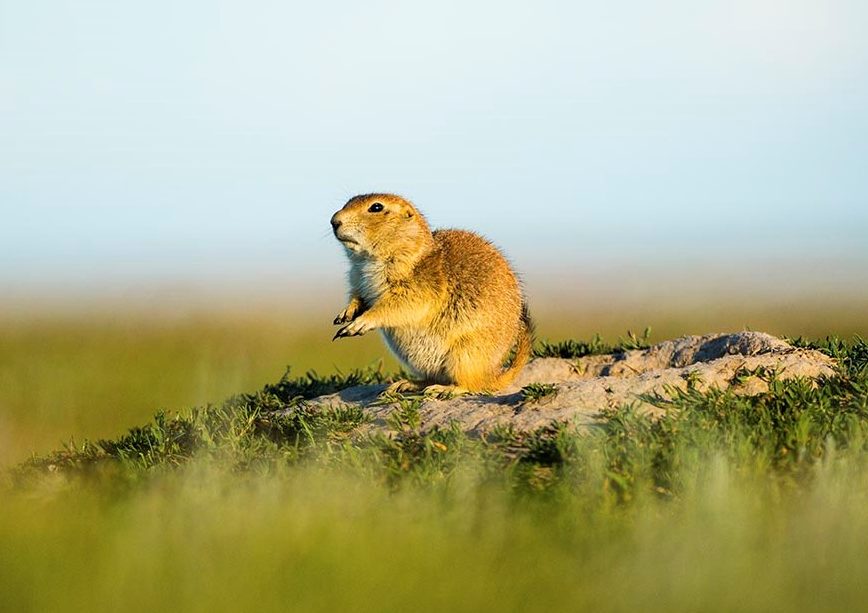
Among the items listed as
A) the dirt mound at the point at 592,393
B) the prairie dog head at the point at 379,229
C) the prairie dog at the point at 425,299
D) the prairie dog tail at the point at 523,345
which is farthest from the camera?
the prairie dog tail at the point at 523,345

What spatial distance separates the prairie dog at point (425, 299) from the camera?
282 inches

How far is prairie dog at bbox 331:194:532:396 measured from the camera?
23.5 feet

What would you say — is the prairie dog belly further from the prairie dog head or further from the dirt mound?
the prairie dog head

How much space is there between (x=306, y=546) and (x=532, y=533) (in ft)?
3.15

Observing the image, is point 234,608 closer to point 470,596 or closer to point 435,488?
point 470,596

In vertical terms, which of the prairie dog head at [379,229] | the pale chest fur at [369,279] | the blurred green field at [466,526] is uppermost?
the prairie dog head at [379,229]

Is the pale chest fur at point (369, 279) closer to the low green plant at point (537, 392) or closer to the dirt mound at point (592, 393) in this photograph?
the dirt mound at point (592, 393)

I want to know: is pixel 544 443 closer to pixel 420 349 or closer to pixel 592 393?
pixel 592 393

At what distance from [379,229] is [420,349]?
93 cm

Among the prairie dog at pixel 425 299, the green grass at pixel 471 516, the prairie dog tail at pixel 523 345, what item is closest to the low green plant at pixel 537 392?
the green grass at pixel 471 516

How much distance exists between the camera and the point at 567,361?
332 inches

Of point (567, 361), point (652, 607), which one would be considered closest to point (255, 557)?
point (652, 607)

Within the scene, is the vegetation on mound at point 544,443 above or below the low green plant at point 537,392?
below

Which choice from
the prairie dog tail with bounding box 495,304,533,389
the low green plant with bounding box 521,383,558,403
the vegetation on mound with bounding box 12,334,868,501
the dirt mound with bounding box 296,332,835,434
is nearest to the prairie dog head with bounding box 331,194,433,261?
the prairie dog tail with bounding box 495,304,533,389
